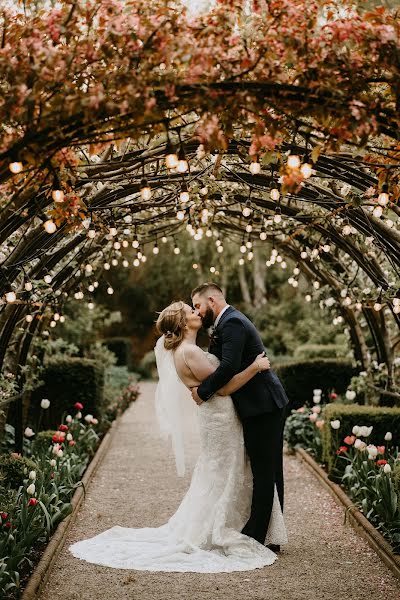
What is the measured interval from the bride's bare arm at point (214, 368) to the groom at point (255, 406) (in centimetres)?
6

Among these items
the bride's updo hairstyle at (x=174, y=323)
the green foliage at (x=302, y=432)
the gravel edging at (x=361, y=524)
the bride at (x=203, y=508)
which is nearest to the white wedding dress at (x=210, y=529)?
the bride at (x=203, y=508)

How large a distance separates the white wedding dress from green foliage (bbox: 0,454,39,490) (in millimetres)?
998

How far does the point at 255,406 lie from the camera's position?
532cm

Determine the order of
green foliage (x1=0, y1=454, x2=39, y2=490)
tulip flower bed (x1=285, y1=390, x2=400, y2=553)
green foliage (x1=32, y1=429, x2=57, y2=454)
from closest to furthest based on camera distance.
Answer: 1. tulip flower bed (x1=285, y1=390, x2=400, y2=553)
2. green foliage (x1=0, y1=454, x2=39, y2=490)
3. green foliage (x1=32, y1=429, x2=57, y2=454)

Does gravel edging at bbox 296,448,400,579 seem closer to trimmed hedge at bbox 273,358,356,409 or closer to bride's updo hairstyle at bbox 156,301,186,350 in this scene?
bride's updo hairstyle at bbox 156,301,186,350

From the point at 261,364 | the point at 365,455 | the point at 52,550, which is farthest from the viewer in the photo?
the point at 365,455

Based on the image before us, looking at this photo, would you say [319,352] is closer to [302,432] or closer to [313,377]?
[313,377]

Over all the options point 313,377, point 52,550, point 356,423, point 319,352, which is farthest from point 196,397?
point 319,352

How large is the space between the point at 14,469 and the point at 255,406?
224 centimetres

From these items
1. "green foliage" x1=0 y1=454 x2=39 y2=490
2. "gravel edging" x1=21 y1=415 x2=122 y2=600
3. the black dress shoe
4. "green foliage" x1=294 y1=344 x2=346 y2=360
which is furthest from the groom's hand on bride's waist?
"green foliage" x1=294 y1=344 x2=346 y2=360

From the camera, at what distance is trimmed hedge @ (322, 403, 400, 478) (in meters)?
7.24

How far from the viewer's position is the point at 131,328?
88.8 ft

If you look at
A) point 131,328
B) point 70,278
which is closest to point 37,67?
point 70,278

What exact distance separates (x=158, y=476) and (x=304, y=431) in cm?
217
